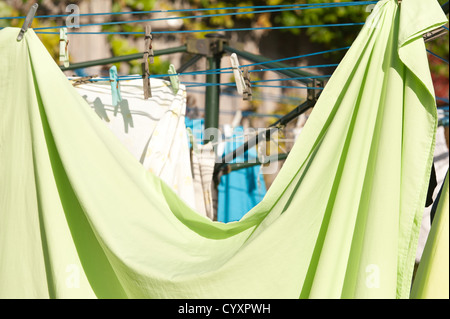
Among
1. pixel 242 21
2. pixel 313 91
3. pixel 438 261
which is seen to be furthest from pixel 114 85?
pixel 242 21

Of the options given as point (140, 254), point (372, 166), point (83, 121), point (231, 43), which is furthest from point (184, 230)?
point (231, 43)

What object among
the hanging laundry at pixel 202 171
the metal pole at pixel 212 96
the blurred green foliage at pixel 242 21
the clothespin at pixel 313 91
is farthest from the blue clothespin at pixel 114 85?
Answer: the blurred green foliage at pixel 242 21

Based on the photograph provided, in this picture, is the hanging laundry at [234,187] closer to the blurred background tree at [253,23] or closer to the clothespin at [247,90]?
the clothespin at [247,90]

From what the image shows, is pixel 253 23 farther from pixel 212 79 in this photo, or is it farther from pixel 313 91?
pixel 313 91

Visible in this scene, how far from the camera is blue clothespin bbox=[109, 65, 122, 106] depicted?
148 centimetres

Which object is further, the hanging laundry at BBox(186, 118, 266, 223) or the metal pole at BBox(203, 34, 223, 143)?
the hanging laundry at BBox(186, 118, 266, 223)

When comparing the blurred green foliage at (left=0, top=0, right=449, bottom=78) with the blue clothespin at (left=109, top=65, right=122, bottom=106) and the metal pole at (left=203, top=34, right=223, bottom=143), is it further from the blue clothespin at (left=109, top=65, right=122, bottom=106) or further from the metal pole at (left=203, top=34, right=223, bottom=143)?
the blue clothespin at (left=109, top=65, right=122, bottom=106)

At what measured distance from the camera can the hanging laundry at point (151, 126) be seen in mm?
1463

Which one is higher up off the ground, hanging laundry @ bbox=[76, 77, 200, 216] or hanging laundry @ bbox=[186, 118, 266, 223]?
hanging laundry @ bbox=[76, 77, 200, 216]

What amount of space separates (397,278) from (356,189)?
0.18 meters

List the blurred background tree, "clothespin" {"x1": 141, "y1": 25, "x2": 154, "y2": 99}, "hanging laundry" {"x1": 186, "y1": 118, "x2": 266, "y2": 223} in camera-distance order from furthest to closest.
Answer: the blurred background tree < "hanging laundry" {"x1": 186, "y1": 118, "x2": 266, "y2": 223} < "clothespin" {"x1": 141, "y1": 25, "x2": 154, "y2": 99}

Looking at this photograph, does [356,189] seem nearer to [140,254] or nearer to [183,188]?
[140,254]

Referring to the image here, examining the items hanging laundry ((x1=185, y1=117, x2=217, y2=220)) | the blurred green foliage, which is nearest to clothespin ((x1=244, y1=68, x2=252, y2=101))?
hanging laundry ((x1=185, y1=117, x2=217, y2=220))

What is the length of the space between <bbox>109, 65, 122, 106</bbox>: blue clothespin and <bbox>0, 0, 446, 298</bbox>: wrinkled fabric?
11.8 inches
